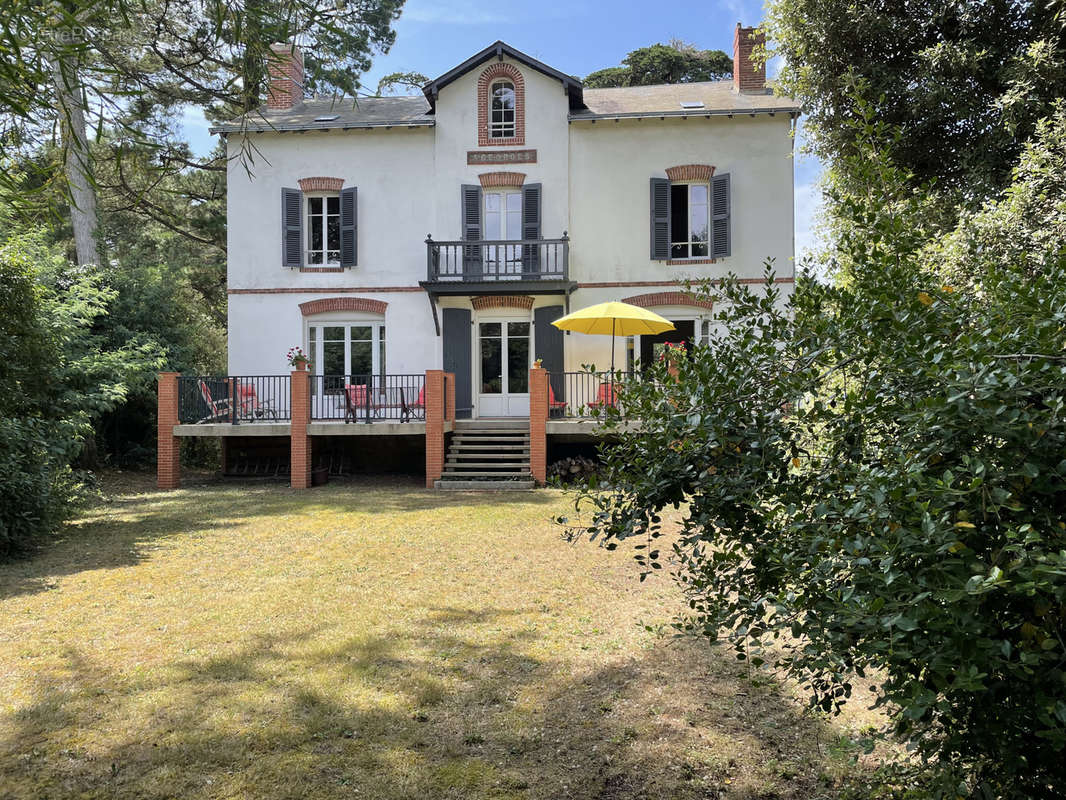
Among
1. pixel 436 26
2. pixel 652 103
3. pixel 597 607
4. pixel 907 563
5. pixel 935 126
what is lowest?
pixel 597 607

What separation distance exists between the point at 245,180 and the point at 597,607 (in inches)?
595

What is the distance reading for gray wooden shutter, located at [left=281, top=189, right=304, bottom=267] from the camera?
16.8 meters

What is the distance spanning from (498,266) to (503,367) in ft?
7.83

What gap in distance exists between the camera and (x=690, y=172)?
16.3 metres

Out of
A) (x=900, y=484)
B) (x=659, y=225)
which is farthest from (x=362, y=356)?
(x=900, y=484)

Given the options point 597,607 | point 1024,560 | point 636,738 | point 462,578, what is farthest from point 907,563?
point 462,578

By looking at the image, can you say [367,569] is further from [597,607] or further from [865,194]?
[865,194]

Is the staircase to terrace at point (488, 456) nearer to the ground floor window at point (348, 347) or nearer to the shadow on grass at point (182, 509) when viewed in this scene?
the shadow on grass at point (182, 509)

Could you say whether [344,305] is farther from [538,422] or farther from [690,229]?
[690,229]

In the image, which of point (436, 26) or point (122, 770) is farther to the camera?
point (436, 26)

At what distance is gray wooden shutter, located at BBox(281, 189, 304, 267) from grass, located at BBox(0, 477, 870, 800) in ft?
34.9

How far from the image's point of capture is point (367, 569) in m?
6.91

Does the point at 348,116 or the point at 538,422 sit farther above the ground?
the point at 348,116

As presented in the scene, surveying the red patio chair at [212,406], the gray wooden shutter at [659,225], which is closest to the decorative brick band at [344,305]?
the red patio chair at [212,406]
